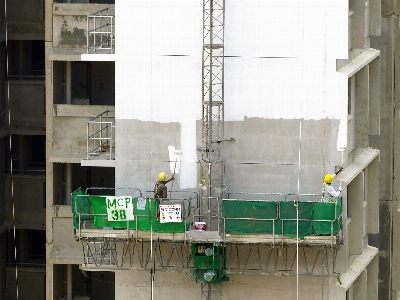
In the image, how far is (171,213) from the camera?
5525cm

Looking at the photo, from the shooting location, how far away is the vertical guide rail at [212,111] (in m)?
55.7

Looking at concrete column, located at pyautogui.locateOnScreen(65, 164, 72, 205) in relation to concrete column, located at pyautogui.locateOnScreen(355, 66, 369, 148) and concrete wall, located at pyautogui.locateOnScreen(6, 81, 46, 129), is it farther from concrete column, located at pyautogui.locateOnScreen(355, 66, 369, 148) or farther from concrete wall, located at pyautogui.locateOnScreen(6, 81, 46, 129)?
concrete column, located at pyautogui.locateOnScreen(355, 66, 369, 148)

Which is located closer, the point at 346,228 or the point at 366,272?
the point at 346,228

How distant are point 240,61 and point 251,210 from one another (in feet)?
16.0

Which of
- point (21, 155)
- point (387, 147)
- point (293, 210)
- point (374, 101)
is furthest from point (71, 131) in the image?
point (387, 147)

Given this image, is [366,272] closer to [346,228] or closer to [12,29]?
[346,228]

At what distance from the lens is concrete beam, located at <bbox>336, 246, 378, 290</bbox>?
57.3 m

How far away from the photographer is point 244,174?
186ft

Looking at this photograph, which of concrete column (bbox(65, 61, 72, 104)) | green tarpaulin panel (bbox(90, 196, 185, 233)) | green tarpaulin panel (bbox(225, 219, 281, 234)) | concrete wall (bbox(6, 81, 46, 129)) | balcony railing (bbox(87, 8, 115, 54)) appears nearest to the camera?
green tarpaulin panel (bbox(225, 219, 281, 234))

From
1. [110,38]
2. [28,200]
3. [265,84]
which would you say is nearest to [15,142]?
[28,200]

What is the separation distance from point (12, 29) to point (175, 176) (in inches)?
560

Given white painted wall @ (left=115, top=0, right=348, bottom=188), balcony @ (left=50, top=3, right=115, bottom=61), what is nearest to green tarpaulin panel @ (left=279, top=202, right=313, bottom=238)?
white painted wall @ (left=115, top=0, right=348, bottom=188)

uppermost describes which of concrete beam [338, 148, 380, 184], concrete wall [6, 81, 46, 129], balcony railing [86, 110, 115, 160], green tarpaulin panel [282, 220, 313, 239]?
concrete wall [6, 81, 46, 129]

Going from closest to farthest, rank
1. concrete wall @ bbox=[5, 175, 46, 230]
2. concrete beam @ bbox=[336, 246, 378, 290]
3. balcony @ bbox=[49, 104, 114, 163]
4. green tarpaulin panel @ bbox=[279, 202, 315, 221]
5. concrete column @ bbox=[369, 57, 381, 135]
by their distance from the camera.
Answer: green tarpaulin panel @ bbox=[279, 202, 315, 221] → concrete beam @ bbox=[336, 246, 378, 290] → balcony @ bbox=[49, 104, 114, 163] → concrete column @ bbox=[369, 57, 381, 135] → concrete wall @ bbox=[5, 175, 46, 230]
